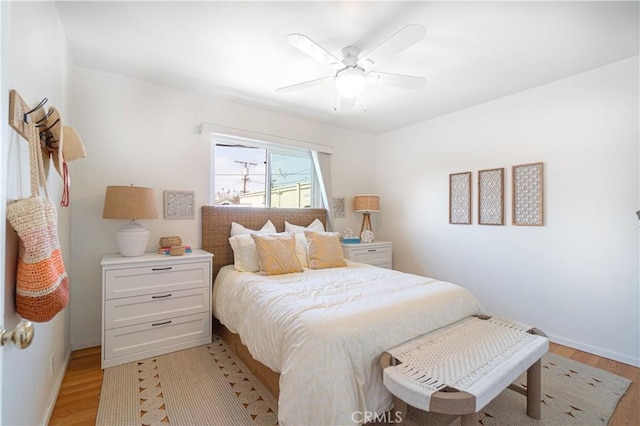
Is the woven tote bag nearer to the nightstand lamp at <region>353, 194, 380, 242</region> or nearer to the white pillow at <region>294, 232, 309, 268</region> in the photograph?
the white pillow at <region>294, 232, 309, 268</region>

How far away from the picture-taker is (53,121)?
156 cm

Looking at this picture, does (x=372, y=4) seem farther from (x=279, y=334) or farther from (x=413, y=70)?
(x=279, y=334)

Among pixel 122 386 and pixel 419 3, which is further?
pixel 122 386

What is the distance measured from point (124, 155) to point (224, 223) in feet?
3.74

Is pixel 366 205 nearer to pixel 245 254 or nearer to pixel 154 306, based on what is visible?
pixel 245 254

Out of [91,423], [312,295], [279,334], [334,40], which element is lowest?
[91,423]

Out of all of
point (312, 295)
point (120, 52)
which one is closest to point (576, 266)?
point (312, 295)

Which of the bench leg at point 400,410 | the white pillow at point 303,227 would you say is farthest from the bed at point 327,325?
the white pillow at point 303,227

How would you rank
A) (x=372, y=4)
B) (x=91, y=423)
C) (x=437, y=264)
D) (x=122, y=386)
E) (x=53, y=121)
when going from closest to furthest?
1. (x=53, y=121)
2. (x=91, y=423)
3. (x=372, y=4)
4. (x=122, y=386)
5. (x=437, y=264)

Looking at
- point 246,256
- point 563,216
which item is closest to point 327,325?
point 246,256

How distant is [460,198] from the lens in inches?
141

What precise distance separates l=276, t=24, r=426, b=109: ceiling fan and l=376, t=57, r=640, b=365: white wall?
1.57m

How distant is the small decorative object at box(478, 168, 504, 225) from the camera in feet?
10.5

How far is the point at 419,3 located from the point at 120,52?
7.58ft
